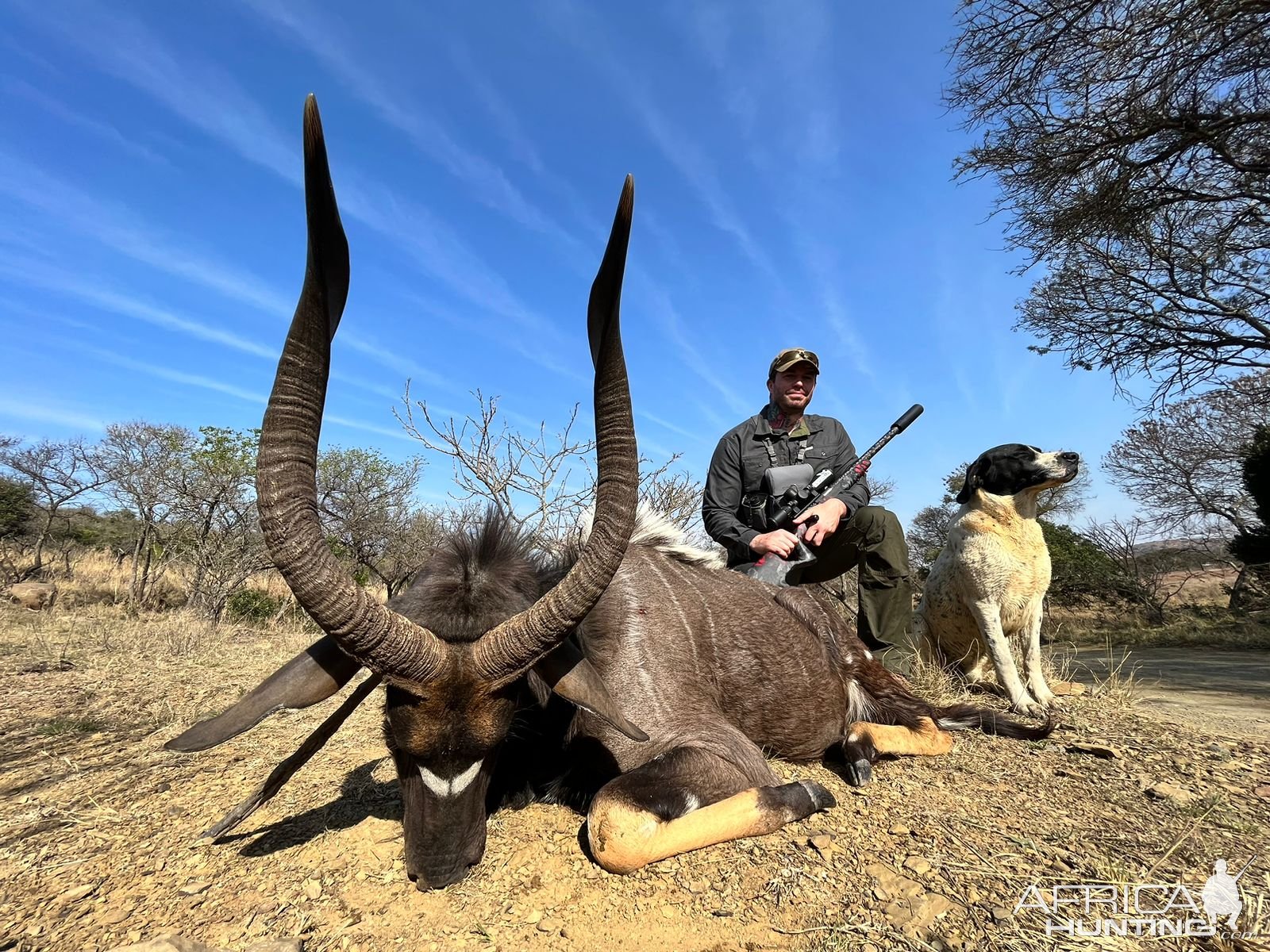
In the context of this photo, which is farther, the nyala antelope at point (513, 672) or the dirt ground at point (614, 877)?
the nyala antelope at point (513, 672)

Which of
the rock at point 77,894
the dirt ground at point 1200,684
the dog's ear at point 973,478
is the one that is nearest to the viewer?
the rock at point 77,894

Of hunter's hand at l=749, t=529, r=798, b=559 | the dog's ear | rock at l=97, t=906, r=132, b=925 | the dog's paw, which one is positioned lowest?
rock at l=97, t=906, r=132, b=925

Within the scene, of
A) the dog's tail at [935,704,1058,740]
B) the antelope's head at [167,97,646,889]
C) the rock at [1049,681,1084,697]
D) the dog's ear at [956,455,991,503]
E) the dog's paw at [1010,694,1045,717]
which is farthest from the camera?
the rock at [1049,681,1084,697]

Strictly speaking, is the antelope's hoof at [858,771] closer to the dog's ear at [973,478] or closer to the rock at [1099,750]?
the rock at [1099,750]

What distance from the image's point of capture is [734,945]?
78.4 inches

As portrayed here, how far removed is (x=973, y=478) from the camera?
490 centimetres

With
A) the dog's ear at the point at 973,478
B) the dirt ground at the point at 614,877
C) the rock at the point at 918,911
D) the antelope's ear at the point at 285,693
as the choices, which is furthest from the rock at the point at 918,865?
the dog's ear at the point at 973,478

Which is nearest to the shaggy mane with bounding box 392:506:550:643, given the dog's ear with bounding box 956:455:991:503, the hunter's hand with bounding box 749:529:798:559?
the hunter's hand with bounding box 749:529:798:559

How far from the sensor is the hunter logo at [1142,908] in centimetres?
196

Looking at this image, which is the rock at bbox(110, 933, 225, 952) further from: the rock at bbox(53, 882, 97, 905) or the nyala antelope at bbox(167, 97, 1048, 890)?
the rock at bbox(53, 882, 97, 905)

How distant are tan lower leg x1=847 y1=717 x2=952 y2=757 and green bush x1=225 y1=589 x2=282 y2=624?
12050 millimetres

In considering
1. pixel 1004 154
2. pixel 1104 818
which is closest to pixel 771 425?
pixel 1104 818

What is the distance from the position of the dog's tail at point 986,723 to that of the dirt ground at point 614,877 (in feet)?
0.47

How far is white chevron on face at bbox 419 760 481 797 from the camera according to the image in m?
2.35
